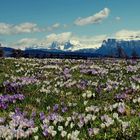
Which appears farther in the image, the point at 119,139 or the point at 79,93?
the point at 79,93

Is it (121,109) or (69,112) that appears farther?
(69,112)

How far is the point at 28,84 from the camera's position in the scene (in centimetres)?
1667

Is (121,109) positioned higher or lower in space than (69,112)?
higher

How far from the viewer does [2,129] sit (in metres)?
8.28

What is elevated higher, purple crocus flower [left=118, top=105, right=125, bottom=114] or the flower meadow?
purple crocus flower [left=118, top=105, right=125, bottom=114]

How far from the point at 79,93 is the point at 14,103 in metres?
2.94

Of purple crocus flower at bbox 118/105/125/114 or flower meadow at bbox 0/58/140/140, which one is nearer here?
flower meadow at bbox 0/58/140/140

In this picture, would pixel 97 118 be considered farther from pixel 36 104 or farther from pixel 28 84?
pixel 28 84

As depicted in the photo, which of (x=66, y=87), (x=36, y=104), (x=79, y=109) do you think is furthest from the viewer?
(x=66, y=87)

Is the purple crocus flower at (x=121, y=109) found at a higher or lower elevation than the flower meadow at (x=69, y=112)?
higher

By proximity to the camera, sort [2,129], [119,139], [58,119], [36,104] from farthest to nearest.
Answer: [36,104] → [58,119] → [2,129] → [119,139]

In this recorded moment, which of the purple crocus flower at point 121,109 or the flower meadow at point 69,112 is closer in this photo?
the flower meadow at point 69,112

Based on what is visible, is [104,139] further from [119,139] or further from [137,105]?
[137,105]

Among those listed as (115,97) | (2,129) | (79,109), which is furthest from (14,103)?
(2,129)
